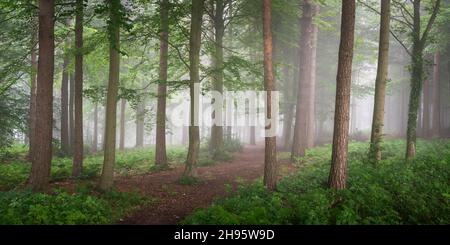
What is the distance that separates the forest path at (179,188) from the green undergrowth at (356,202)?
145 cm

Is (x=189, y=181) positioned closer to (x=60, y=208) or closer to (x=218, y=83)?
(x=60, y=208)

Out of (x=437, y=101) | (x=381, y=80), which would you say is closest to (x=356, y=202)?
(x=381, y=80)

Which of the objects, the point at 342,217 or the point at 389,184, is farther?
the point at 389,184

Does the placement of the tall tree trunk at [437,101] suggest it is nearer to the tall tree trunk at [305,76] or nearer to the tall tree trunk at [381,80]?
the tall tree trunk at [305,76]

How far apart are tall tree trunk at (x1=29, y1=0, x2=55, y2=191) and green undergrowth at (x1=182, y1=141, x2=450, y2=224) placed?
17.3 feet

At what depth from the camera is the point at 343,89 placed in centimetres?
963

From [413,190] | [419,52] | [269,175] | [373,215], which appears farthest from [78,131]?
[419,52]

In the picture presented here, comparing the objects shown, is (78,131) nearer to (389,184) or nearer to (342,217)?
(342,217)

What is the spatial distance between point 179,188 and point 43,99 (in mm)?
5786

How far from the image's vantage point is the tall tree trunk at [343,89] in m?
9.61

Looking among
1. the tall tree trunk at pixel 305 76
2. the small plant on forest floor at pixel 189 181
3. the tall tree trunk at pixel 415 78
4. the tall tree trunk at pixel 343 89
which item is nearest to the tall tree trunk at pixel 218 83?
the tall tree trunk at pixel 305 76

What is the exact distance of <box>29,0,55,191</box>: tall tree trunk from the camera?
10062mm

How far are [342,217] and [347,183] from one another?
9.25ft
